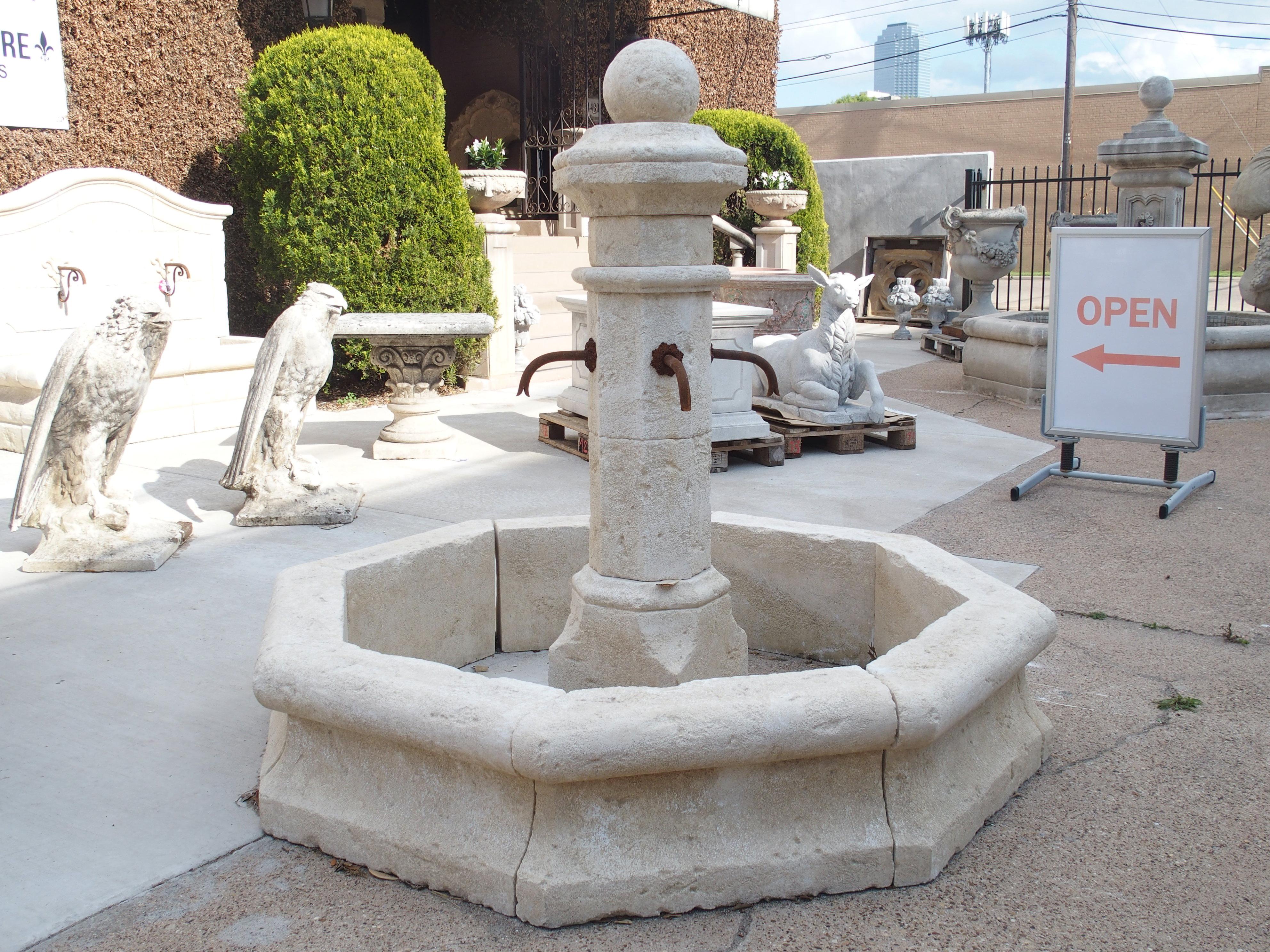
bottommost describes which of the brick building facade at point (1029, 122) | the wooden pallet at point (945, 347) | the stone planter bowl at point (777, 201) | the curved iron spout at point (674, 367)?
the wooden pallet at point (945, 347)

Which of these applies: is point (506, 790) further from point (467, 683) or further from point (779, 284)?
point (779, 284)

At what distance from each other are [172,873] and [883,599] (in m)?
2.36

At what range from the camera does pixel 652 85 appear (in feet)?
9.87

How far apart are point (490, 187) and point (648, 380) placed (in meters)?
7.21

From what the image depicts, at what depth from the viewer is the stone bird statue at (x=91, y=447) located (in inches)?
191

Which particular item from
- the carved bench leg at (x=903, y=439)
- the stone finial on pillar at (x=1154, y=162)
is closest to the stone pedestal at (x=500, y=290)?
the carved bench leg at (x=903, y=439)

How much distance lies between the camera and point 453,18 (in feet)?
46.6

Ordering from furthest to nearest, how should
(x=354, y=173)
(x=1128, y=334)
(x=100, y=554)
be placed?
(x=354, y=173), (x=1128, y=334), (x=100, y=554)

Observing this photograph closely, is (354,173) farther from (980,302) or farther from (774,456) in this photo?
(980,302)

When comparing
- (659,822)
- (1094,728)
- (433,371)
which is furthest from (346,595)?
(433,371)

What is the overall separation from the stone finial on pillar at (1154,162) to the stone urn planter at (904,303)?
464 centimetres

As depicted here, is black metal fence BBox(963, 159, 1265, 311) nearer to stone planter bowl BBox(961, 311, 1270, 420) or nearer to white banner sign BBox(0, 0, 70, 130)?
stone planter bowl BBox(961, 311, 1270, 420)

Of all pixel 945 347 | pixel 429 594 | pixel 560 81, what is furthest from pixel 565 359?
pixel 560 81

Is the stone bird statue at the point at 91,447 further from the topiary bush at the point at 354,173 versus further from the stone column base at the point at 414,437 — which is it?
the topiary bush at the point at 354,173
